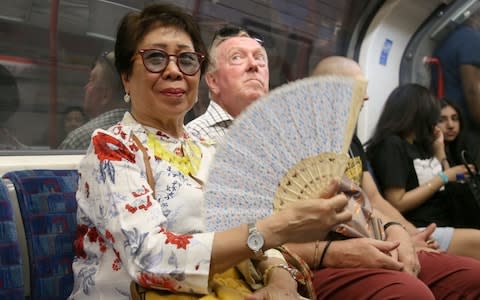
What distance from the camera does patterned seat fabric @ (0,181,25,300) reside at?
1.55 meters

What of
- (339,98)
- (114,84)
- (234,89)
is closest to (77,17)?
(114,84)

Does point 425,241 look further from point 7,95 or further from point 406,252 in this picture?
point 7,95

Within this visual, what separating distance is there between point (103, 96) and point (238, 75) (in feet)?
2.48

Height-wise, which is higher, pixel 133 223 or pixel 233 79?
pixel 233 79

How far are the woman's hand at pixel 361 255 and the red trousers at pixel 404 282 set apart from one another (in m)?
0.02

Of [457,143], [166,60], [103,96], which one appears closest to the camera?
[166,60]

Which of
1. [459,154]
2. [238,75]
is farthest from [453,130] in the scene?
[238,75]

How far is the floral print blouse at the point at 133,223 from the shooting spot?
1.30 metres

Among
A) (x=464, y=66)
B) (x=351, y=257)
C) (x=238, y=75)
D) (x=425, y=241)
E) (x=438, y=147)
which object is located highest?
(x=464, y=66)

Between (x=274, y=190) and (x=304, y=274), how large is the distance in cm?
32

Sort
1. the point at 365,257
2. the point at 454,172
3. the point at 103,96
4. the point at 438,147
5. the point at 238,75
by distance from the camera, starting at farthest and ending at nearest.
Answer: the point at 438,147 → the point at 454,172 → the point at 103,96 → the point at 238,75 → the point at 365,257

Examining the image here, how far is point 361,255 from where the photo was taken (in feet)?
5.96

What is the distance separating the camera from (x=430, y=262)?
218 centimetres

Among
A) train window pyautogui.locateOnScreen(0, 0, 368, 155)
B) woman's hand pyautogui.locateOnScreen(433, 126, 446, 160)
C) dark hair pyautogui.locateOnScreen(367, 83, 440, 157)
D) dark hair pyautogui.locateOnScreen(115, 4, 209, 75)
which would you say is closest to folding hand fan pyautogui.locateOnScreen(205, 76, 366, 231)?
dark hair pyautogui.locateOnScreen(115, 4, 209, 75)
